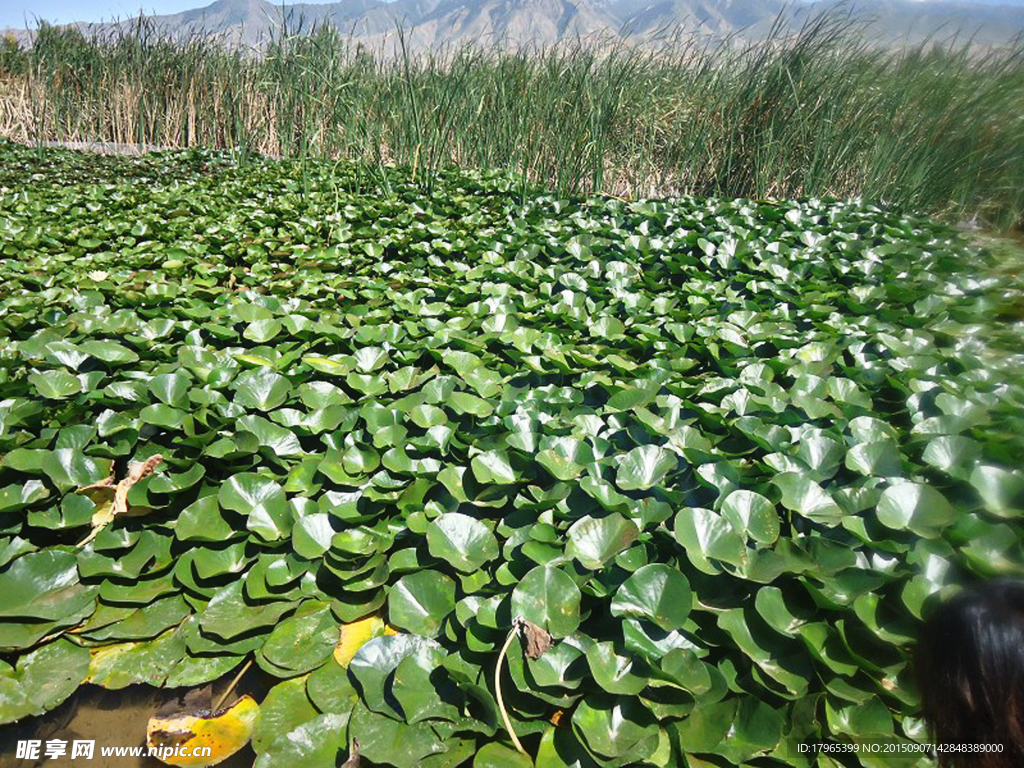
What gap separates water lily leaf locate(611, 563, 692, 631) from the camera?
907 mm

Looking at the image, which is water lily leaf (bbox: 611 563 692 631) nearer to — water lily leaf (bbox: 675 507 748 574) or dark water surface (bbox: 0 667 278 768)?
water lily leaf (bbox: 675 507 748 574)

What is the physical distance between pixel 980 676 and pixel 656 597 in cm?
41

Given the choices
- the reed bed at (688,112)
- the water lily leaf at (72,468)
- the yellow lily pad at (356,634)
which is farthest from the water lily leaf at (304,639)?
the reed bed at (688,112)

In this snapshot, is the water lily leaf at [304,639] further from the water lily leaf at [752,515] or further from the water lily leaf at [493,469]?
the water lily leaf at [752,515]

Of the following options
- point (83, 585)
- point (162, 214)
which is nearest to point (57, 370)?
point (83, 585)

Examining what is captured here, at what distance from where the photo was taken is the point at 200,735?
0.92 metres

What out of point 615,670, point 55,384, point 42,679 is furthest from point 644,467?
point 55,384

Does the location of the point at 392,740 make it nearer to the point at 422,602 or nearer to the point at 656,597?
the point at 422,602

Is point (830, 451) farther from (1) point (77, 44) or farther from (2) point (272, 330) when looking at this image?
(1) point (77, 44)

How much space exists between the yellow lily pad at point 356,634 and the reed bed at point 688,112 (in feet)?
10.4

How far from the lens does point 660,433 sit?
1.29 meters

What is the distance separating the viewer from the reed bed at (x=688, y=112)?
10.5ft

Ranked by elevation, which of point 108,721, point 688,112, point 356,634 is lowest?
point 108,721

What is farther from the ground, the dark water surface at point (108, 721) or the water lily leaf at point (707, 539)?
the water lily leaf at point (707, 539)
